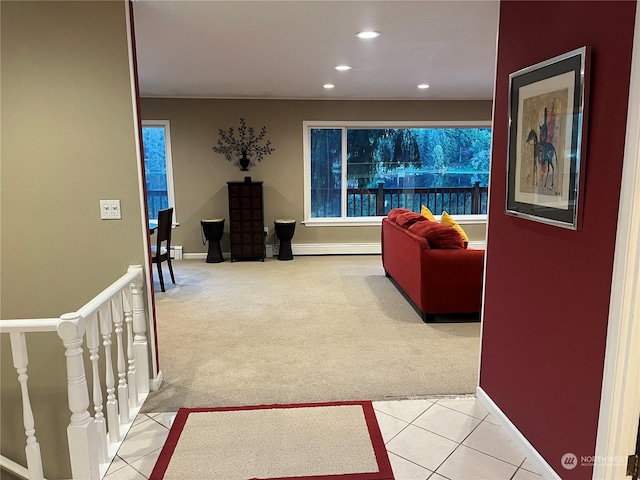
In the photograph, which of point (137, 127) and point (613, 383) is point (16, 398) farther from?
point (613, 383)

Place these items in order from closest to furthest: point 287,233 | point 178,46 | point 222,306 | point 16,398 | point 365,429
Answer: point 365,429, point 16,398, point 178,46, point 222,306, point 287,233

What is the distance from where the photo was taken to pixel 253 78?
5.03 metres

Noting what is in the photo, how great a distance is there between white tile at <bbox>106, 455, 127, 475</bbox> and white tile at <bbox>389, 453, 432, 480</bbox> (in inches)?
49.6

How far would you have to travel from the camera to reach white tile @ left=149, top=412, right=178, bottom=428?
2.44 meters

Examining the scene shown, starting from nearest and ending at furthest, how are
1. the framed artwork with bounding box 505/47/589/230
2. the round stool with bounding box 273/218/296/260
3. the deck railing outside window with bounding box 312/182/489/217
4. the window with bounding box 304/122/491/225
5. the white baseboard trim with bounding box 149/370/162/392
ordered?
the framed artwork with bounding box 505/47/589/230, the white baseboard trim with bounding box 149/370/162/392, the round stool with bounding box 273/218/296/260, the window with bounding box 304/122/491/225, the deck railing outside window with bounding box 312/182/489/217

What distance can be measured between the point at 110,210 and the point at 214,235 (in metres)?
3.86

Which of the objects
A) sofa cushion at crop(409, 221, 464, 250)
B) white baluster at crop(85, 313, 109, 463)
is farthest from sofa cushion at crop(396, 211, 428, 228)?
white baluster at crop(85, 313, 109, 463)

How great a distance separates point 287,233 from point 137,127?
13.5 ft

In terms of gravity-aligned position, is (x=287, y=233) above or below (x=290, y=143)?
below

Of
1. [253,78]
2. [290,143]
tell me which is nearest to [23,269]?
[253,78]

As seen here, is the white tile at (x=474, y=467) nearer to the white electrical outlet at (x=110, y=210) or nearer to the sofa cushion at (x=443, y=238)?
the sofa cushion at (x=443, y=238)

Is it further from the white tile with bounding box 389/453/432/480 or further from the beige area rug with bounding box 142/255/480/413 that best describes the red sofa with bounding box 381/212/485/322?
the white tile with bounding box 389/453/432/480

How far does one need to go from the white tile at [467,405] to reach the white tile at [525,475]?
18.2 inches

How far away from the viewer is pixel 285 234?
658 centimetres
